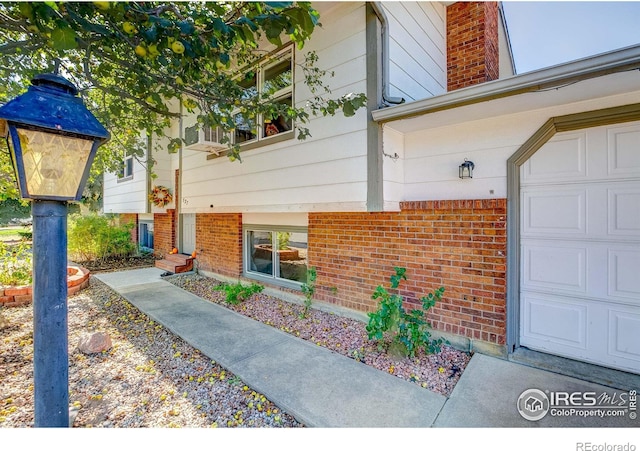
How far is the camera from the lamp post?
5.10ft

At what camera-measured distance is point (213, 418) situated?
95.3 inches

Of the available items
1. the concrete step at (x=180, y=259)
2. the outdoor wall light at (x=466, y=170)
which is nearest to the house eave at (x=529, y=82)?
the outdoor wall light at (x=466, y=170)

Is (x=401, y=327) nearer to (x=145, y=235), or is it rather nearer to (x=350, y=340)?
(x=350, y=340)

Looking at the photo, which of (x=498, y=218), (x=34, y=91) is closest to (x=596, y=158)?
(x=498, y=218)

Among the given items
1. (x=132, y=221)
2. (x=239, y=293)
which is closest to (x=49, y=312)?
(x=239, y=293)

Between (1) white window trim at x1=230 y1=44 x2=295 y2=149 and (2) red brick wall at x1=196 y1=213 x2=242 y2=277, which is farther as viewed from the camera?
(2) red brick wall at x1=196 y1=213 x2=242 y2=277

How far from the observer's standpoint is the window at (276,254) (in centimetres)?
557

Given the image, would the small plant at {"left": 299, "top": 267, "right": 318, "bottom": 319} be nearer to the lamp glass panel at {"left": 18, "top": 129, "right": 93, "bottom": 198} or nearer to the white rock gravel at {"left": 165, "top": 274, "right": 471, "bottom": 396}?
the white rock gravel at {"left": 165, "top": 274, "right": 471, "bottom": 396}

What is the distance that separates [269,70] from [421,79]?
267 centimetres

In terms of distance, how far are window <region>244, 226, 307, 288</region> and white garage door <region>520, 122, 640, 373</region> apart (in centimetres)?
354

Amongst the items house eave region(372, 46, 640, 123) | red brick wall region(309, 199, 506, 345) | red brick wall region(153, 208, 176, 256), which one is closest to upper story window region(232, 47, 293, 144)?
red brick wall region(309, 199, 506, 345)

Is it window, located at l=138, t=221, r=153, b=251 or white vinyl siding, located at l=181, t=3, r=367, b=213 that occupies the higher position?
white vinyl siding, located at l=181, t=3, r=367, b=213

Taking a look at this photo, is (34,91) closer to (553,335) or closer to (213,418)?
(213,418)

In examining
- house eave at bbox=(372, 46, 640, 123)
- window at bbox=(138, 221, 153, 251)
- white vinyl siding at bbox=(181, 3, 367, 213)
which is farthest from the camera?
window at bbox=(138, 221, 153, 251)
